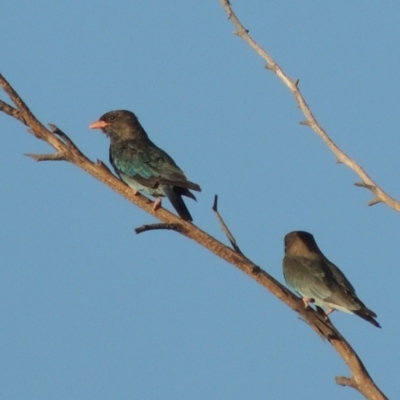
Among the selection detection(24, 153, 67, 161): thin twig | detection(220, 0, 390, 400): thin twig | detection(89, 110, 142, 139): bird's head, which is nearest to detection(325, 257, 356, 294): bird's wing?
detection(89, 110, 142, 139): bird's head

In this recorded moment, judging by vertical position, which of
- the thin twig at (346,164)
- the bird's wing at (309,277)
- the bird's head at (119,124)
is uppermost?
the bird's head at (119,124)

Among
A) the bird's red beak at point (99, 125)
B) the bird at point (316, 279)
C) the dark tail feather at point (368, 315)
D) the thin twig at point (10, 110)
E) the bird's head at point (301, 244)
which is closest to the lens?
the thin twig at point (10, 110)

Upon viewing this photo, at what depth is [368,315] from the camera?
9.55 meters

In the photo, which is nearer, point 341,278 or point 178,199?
point 178,199

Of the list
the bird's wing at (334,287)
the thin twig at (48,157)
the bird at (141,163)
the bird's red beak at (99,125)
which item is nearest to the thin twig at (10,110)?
the thin twig at (48,157)

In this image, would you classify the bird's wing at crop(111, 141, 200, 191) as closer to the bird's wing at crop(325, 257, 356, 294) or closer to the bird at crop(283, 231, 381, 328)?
the bird at crop(283, 231, 381, 328)

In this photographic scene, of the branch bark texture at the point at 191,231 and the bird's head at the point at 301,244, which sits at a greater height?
the bird's head at the point at 301,244

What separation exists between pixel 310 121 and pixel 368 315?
170 inches

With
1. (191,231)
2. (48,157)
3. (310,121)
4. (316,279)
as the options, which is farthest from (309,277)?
(310,121)

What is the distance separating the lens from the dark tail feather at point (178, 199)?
8.83m

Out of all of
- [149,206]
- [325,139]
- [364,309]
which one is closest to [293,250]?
[364,309]

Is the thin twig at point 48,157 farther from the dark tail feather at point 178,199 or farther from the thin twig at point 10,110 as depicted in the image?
the dark tail feather at point 178,199

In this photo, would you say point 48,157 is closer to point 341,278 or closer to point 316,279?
point 316,279

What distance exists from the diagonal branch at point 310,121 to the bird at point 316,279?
406 cm
